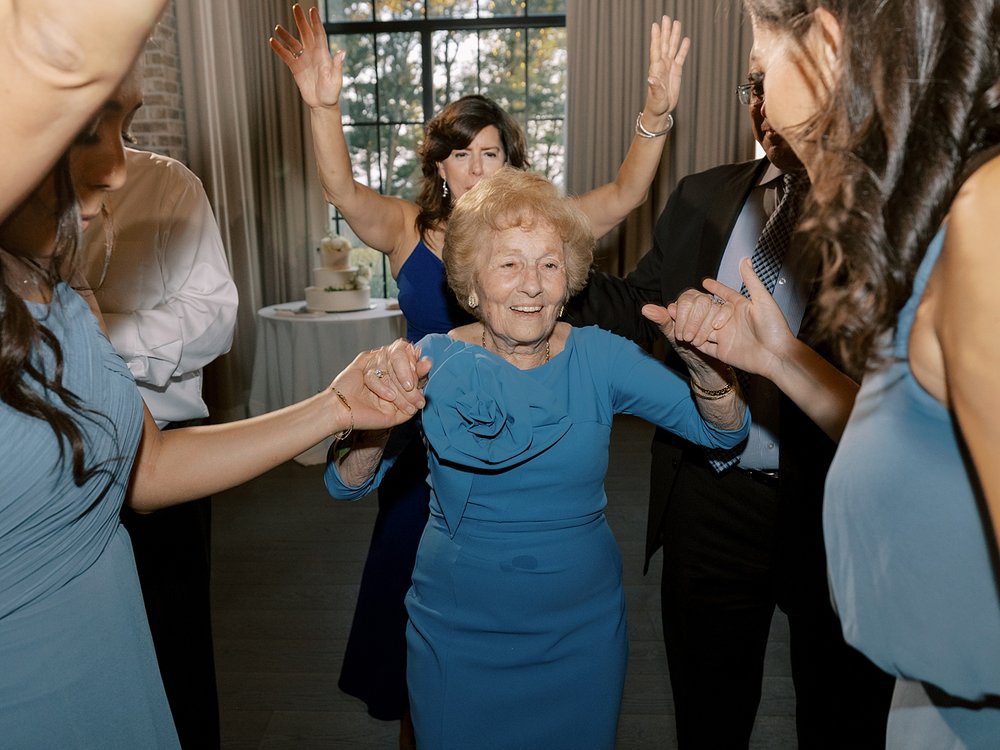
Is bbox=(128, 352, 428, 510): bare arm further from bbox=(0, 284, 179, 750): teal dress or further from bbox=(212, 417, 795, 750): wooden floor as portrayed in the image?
bbox=(212, 417, 795, 750): wooden floor

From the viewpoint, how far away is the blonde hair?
189cm

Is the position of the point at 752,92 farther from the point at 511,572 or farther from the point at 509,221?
the point at 511,572

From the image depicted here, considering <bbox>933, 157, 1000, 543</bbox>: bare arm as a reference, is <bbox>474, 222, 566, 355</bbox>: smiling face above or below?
below

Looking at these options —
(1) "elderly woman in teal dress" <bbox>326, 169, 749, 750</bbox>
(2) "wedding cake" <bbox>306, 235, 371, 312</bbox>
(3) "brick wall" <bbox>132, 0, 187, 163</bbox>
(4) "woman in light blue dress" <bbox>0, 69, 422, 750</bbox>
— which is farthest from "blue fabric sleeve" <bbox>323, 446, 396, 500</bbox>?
(3) "brick wall" <bbox>132, 0, 187, 163</bbox>

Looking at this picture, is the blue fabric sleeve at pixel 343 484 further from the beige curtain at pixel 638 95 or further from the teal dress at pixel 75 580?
the beige curtain at pixel 638 95

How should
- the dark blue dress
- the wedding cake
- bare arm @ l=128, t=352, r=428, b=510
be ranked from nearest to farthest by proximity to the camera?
bare arm @ l=128, t=352, r=428, b=510 < the dark blue dress < the wedding cake

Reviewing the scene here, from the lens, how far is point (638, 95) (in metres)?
6.68

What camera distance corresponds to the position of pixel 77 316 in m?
1.21

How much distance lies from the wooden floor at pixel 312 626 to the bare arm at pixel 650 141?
5.09 ft

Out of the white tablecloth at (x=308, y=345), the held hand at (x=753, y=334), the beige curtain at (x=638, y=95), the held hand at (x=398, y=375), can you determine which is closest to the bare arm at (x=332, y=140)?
the held hand at (x=398, y=375)

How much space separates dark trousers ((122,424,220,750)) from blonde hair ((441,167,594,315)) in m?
0.94

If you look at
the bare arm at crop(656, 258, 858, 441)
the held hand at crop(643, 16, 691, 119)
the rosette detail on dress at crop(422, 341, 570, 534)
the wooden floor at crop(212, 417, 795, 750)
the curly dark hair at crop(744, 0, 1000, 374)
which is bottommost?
the wooden floor at crop(212, 417, 795, 750)

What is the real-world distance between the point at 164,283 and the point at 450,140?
1072mm

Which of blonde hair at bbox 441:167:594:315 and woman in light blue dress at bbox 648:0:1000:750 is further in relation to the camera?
blonde hair at bbox 441:167:594:315
